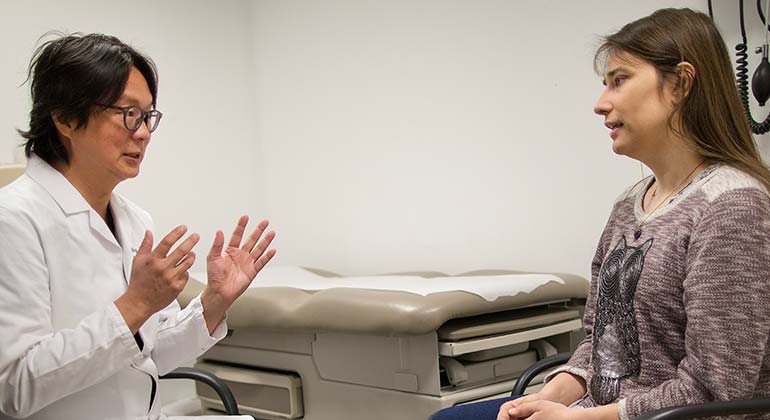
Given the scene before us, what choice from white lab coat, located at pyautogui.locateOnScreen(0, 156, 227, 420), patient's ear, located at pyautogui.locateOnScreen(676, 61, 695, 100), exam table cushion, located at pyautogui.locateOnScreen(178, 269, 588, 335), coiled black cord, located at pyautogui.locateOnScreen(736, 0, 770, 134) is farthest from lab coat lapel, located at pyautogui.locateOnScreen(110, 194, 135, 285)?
coiled black cord, located at pyautogui.locateOnScreen(736, 0, 770, 134)

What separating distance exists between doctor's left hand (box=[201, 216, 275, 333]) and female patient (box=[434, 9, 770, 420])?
61cm

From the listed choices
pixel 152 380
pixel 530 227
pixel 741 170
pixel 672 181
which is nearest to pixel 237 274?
pixel 152 380

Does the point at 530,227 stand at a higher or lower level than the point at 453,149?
lower

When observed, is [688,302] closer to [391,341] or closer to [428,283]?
[391,341]

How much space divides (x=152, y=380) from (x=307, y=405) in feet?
2.99

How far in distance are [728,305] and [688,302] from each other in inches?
2.5

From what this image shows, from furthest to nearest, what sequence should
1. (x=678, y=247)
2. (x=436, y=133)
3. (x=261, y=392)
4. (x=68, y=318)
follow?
(x=436, y=133), (x=261, y=392), (x=68, y=318), (x=678, y=247)

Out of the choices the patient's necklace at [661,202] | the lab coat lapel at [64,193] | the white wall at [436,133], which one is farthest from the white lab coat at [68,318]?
the white wall at [436,133]

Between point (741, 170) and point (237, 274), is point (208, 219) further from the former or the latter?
point (741, 170)

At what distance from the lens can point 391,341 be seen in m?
2.02

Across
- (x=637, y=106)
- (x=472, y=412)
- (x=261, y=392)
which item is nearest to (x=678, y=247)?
(x=637, y=106)

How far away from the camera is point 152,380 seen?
1.46 metres

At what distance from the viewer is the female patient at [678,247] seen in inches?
43.7

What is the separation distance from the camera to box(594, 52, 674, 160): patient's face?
4.21 ft
